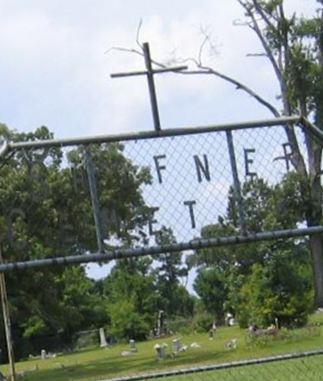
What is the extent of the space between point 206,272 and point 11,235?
36295mm

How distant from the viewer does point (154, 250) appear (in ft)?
24.5

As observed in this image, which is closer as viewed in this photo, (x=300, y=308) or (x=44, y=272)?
(x=300, y=308)

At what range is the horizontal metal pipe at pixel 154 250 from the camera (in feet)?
24.1

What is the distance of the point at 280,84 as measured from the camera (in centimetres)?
3394

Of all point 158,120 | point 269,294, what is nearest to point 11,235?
point 158,120

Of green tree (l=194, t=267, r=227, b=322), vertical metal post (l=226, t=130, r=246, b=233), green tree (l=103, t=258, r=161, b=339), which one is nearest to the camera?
vertical metal post (l=226, t=130, r=246, b=233)

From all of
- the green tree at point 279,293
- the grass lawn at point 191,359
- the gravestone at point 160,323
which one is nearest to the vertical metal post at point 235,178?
the grass lawn at point 191,359

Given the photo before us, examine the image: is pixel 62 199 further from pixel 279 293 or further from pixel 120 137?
pixel 279 293

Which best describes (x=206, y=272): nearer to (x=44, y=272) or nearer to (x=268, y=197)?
(x=44, y=272)

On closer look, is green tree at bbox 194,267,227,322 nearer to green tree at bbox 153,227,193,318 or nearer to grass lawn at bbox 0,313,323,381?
green tree at bbox 153,227,193,318

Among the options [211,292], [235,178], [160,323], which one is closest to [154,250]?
[235,178]

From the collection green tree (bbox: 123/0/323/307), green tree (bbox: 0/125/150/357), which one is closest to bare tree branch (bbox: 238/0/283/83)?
green tree (bbox: 123/0/323/307)

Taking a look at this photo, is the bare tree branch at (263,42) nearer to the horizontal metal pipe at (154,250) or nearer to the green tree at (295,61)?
the green tree at (295,61)

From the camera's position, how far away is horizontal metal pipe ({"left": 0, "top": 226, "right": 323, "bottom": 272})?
7.35 m
